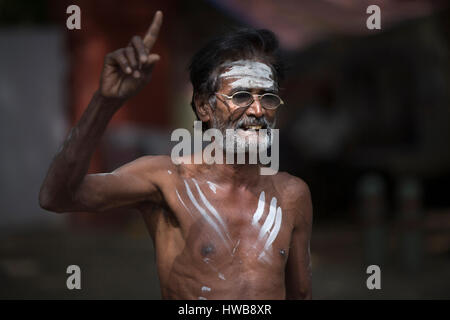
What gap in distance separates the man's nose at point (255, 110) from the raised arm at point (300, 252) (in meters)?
0.42

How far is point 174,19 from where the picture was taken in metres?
7.82

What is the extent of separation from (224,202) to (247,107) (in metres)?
0.42

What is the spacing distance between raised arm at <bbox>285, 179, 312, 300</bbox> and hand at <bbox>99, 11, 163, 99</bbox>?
0.96 meters

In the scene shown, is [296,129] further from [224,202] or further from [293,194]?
[224,202]

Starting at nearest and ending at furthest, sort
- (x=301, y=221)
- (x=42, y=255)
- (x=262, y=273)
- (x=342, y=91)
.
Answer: (x=262, y=273), (x=301, y=221), (x=42, y=255), (x=342, y=91)

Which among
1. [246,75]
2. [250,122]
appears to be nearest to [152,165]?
[250,122]

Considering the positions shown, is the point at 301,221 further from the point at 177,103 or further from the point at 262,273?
the point at 177,103

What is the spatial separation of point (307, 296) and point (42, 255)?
16.2 feet

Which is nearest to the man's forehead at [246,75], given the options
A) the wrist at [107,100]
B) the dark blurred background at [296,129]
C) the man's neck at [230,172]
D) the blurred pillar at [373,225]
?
the man's neck at [230,172]

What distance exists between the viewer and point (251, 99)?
2262mm

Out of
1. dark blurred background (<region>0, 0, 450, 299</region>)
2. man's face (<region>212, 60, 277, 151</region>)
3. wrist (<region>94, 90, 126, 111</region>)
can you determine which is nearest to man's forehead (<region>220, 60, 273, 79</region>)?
man's face (<region>212, 60, 277, 151</region>)

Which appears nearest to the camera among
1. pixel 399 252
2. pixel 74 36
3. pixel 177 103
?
pixel 399 252

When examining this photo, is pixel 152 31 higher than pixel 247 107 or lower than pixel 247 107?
higher

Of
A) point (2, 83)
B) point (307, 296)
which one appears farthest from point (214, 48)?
point (2, 83)
